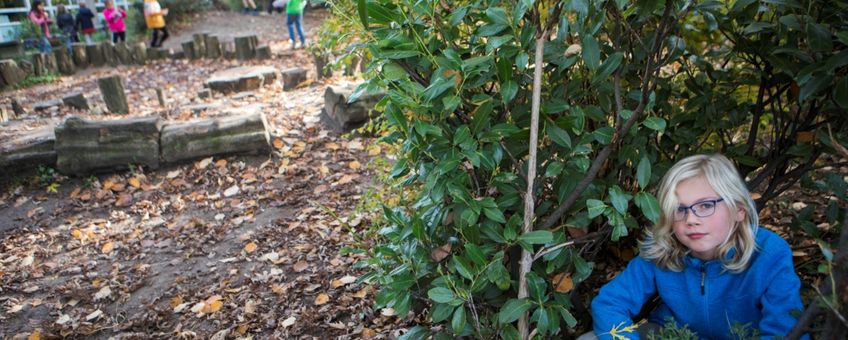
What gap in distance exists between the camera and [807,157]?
2.21 m

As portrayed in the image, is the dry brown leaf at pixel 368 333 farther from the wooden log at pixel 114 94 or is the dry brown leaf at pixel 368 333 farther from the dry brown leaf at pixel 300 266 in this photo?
the wooden log at pixel 114 94

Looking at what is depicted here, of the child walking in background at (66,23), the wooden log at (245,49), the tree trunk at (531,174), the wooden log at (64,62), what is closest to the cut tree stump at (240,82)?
the wooden log at (245,49)

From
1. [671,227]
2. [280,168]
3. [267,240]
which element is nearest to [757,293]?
[671,227]

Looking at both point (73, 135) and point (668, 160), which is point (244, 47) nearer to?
point (73, 135)

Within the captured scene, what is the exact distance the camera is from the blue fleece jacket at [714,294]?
72.9 inches

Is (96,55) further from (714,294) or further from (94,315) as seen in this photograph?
(714,294)

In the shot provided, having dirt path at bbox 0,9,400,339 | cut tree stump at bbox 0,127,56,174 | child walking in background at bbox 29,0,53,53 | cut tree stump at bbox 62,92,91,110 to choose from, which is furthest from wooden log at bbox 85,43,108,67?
cut tree stump at bbox 0,127,56,174

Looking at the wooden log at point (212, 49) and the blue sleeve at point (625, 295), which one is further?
the wooden log at point (212, 49)

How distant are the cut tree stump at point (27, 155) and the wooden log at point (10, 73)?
6.21 m

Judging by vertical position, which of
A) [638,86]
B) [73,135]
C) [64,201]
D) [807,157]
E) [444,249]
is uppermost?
[638,86]

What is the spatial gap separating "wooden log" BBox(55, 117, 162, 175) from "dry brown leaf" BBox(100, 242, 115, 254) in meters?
1.07

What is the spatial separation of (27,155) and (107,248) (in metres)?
1.71

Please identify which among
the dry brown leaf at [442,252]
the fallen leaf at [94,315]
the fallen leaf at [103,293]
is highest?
the dry brown leaf at [442,252]

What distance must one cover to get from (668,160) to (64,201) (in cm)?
466
